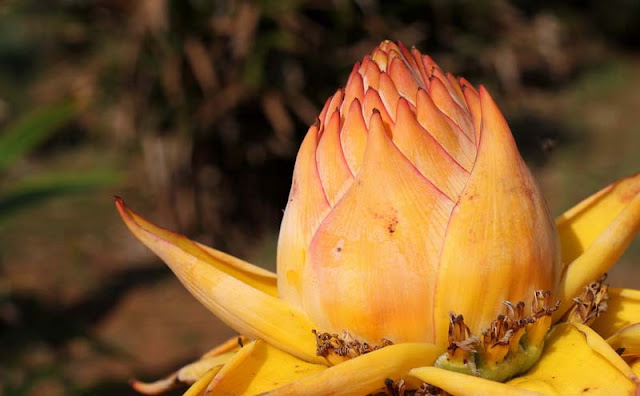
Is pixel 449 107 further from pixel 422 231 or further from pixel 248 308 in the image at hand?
pixel 248 308

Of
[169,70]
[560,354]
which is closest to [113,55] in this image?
[169,70]

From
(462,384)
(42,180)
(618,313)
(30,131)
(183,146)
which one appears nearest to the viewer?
(462,384)

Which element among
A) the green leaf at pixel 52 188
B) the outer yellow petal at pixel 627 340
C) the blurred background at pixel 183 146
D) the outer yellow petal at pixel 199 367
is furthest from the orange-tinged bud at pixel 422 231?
the blurred background at pixel 183 146

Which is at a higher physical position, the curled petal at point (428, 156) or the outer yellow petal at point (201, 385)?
the curled petal at point (428, 156)

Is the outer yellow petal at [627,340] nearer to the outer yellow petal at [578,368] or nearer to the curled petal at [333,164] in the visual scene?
the outer yellow petal at [578,368]

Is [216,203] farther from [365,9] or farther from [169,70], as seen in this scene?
[365,9]

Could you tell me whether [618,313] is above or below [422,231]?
below

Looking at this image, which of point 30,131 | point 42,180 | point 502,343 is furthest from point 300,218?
point 42,180

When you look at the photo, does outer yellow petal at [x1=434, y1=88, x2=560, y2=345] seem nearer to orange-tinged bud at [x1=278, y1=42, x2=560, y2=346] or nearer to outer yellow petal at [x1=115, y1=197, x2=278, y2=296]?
orange-tinged bud at [x1=278, y1=42, x2=560, y2=346]
